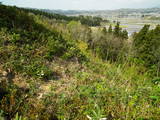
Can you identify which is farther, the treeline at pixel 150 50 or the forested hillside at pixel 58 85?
the treeline at pixel 150 50

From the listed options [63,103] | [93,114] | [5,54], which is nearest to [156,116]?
[93,114]

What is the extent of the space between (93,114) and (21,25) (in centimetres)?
363

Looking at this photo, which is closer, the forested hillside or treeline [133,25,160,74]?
the forested hillside

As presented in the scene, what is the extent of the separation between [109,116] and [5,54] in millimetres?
2486

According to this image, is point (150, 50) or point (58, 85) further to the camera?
point (150, 50)

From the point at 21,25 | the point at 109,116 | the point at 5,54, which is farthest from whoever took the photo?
the point at 21,25

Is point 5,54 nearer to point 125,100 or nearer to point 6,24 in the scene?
point 6,24

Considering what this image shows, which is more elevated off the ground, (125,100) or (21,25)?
(21,25)

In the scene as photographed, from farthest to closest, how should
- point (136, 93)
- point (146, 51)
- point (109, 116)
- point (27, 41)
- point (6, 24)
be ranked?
point (146, 51) < point (6, 24) < point (27, 41) < point (136, 93) < point (109, 116)

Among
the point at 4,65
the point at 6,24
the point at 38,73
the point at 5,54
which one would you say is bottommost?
the point at 38,73

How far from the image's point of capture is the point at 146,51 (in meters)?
17.7

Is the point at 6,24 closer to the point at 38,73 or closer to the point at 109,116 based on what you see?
the point at 38,73

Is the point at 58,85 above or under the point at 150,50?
above

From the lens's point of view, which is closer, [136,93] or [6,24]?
[136,93]
